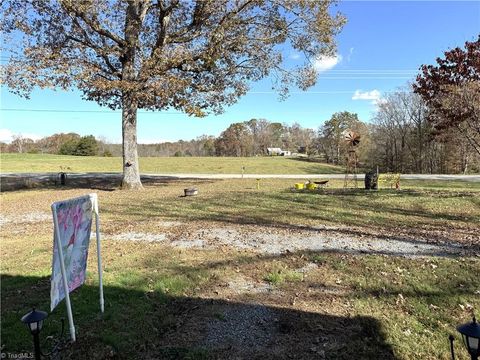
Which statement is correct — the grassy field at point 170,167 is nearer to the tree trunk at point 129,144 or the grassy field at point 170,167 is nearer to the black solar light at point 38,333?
the tree trunk at point 129,144

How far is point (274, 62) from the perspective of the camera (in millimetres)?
17766

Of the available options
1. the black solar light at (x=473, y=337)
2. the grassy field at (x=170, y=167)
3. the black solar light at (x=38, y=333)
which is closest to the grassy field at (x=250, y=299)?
the black solar light at (x=38, y=333)

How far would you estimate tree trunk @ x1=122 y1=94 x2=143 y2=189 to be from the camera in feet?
52.0

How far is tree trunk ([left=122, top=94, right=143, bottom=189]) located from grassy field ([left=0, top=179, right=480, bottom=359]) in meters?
7.48

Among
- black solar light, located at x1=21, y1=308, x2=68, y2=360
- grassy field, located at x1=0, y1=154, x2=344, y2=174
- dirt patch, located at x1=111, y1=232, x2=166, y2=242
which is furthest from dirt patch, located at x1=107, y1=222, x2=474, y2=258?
grassy field, located at x1=0, y1=154, x2=344, y2=174

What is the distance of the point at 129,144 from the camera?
53.1 ft

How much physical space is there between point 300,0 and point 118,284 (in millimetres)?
13539

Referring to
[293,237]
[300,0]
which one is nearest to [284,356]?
[293,237]

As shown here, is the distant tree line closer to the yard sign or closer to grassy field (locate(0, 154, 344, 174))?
grassy field (locate(0, 154, 344, 174))

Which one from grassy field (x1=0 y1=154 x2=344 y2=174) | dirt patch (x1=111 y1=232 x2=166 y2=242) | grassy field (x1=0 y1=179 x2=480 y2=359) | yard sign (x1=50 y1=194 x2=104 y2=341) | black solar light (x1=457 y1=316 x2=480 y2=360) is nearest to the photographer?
black solar light (x1=457 y1=316 x2=480 y2=360)

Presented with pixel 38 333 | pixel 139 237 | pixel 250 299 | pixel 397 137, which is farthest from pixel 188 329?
pixel 397 137

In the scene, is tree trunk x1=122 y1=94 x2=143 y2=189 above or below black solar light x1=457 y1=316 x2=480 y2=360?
above

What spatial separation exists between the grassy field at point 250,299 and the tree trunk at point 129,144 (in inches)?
294

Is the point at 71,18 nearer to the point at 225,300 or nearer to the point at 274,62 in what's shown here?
the point at 274,62
